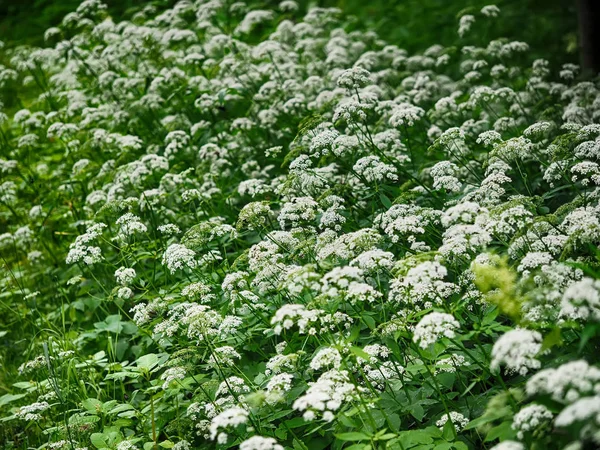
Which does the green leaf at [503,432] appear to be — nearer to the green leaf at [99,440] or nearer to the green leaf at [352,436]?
the green leaf at [352,436]

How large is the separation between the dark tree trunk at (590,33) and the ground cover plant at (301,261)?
1.25 metres

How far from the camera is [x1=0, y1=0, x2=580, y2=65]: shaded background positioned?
1176 centimetres

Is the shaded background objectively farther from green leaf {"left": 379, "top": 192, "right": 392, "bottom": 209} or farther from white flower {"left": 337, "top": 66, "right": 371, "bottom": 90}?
green leaf {"left": 379, "top": 192, "right": 392, "bottom": 209}

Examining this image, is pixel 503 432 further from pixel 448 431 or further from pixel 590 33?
pixel 590 33

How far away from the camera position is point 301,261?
Result: 17.9ft

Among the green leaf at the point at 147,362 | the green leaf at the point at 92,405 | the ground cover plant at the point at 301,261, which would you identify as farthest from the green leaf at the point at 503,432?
the green leaf at the point at 92,405

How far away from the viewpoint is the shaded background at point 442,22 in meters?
11.8

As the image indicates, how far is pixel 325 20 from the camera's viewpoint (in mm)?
9992

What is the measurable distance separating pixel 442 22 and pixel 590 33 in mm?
3177

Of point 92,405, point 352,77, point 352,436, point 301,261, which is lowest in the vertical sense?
point 92,405

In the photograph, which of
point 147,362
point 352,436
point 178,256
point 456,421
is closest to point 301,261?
point 178,256

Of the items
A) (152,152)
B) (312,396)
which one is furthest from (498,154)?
(152,152)

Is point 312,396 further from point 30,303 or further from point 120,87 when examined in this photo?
point 120,87

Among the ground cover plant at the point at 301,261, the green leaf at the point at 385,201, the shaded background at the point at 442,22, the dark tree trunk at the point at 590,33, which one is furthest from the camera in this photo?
the shaded background at the point at 442,22
